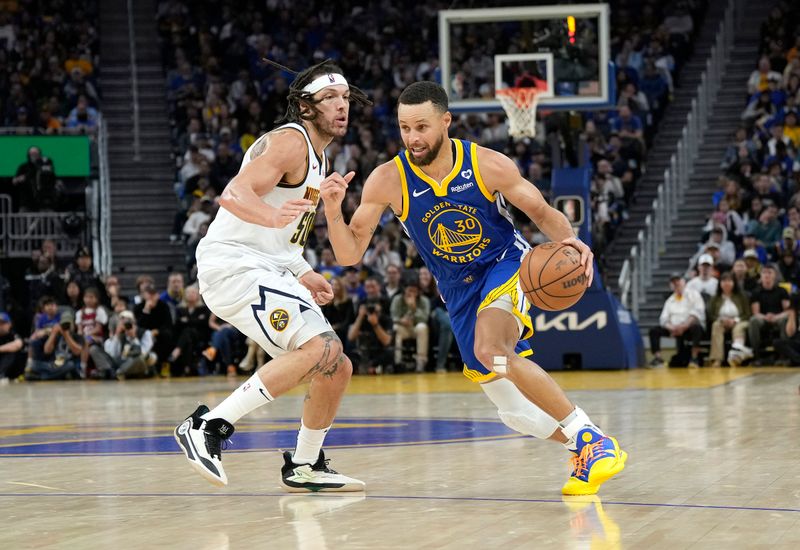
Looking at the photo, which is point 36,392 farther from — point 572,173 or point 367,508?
point 367,508

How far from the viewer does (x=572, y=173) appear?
17.1 metres

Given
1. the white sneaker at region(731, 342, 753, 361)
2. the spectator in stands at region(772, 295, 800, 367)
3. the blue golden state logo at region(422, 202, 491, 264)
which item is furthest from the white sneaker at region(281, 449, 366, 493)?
the white sneaker at region(731, 342, 753, 361)

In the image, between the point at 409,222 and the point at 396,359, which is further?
the point at 396,359

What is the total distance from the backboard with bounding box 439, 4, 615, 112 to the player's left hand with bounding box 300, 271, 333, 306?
9.87 metres

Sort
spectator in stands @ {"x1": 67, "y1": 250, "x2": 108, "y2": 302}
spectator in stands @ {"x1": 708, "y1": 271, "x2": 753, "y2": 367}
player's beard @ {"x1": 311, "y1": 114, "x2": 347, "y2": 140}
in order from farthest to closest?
spectator in stands @ {"x1": 67, "y1": 250, "x2": 108, "y2": 302}, spectator in stands @ {"x1": 708, "y1": 271, "x2": 753, "y2": 367}, player's beard @ {"x1": 311, "y1": 114, "x2": 347, "y2": 140}

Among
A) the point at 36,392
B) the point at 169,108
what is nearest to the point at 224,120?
the point at 169,108

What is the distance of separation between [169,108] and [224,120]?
73.2 inches

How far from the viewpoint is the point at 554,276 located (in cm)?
646

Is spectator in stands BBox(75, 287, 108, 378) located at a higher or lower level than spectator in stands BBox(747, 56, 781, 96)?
lower

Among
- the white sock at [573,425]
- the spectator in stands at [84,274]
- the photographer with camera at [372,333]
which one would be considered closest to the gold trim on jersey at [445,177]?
the white sock at [573,425]

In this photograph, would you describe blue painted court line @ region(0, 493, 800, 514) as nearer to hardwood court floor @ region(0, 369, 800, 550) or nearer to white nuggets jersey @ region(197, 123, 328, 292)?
hardwood court floor @ region(0, 369, 800, 550)

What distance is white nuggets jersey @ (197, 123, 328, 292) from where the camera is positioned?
6.61m

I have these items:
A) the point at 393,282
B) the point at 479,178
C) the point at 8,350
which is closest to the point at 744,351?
the point at 393,282

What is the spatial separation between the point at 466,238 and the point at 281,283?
0.93 metres
